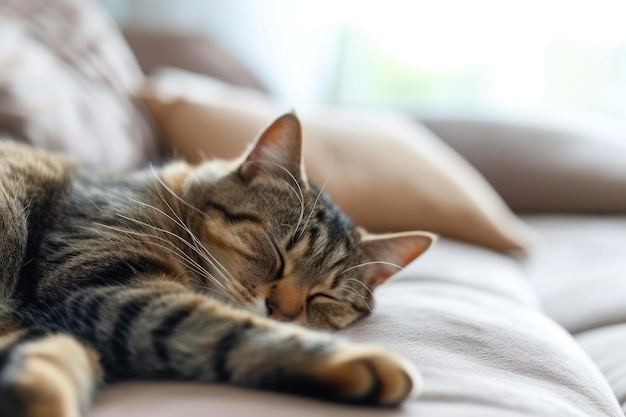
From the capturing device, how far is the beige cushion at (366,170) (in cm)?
190

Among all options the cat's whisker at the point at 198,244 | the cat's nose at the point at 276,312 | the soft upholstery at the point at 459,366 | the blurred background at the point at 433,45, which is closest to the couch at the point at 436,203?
the soft upholstery at the point at 459,366

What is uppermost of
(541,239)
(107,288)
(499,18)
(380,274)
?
(499,18)

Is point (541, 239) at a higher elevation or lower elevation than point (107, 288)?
lower

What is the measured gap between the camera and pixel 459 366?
93 cm

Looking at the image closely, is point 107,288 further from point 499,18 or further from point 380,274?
point 499,18

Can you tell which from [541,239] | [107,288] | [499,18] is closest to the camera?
[107,288]

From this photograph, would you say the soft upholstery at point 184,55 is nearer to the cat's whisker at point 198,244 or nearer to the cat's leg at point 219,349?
the cat's whisker at point 198,244

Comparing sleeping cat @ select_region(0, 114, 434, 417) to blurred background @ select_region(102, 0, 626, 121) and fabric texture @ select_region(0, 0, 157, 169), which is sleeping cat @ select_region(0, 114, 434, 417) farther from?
blurred background @ select_region(102, 0, 626, 121)

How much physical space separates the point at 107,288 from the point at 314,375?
1.18 feet

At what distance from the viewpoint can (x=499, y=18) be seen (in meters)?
3.63

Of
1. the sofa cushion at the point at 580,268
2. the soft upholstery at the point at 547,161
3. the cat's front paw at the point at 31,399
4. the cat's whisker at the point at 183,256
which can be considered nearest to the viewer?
the cat's front paw at the point at 31,399

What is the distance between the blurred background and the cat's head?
2214 mm

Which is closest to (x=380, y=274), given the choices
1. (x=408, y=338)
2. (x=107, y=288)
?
(x=408, y=338)

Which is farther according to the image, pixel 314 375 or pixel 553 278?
pixel 553 278
